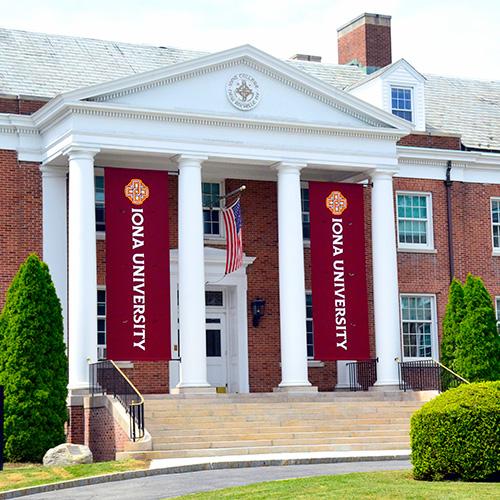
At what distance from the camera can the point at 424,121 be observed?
3741cm

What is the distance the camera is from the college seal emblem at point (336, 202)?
108 feet

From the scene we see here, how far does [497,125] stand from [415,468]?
23.8 m

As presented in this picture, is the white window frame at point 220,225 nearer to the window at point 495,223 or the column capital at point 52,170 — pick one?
the column capital at point 52,170

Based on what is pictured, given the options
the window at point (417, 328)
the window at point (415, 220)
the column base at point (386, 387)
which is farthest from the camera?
the window at point (415, 220)

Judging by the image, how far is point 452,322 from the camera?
34.0 meters

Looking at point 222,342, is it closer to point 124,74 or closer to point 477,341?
point 477,341

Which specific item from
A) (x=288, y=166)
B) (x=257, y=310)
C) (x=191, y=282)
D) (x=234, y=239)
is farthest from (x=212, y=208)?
(x=191, y=282)

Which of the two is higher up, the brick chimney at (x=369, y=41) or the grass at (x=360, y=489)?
the brick chimney at (x=369, y=41)

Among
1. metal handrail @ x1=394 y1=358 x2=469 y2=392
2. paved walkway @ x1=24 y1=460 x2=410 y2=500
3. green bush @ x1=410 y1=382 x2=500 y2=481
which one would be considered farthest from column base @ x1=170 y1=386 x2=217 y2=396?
green bush @ x1=410 y1=382 x2=500 y2=481

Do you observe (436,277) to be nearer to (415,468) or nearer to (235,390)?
(235,390)

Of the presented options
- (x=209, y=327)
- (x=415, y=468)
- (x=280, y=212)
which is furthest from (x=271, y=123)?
(x=415, y=468)

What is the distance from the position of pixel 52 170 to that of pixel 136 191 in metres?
2.58

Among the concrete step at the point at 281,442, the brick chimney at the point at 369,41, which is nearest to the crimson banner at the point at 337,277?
the concrete step at the point at 281,442

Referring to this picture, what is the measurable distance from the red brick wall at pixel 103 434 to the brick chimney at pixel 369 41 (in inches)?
749
